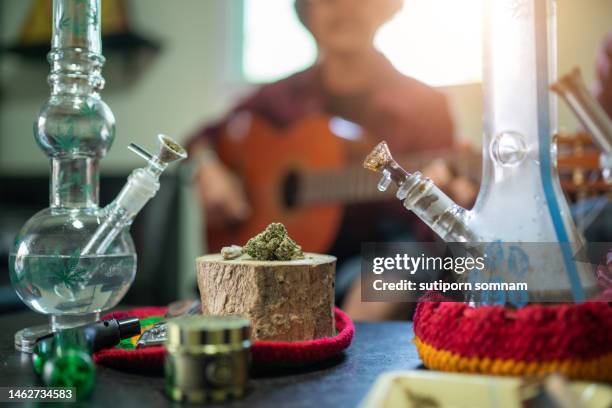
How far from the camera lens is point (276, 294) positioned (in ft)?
1.52

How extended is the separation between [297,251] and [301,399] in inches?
5.9

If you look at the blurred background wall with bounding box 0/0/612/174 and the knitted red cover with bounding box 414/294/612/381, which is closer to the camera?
the knitted red cover with bounding box 414/294/612/381

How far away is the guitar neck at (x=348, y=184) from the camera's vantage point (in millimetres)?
1493

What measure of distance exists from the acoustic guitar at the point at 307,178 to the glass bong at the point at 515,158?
1020 millimetres

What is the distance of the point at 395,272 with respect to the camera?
19.1 inches

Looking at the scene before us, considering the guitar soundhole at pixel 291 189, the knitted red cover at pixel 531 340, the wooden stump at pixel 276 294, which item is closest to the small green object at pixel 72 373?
the wooden stump at pixel 276 294

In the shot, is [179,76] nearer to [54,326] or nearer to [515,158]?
[54,326]

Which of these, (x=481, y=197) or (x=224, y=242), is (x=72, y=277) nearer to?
(x=481, y=197)

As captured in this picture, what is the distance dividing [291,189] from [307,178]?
6 cm

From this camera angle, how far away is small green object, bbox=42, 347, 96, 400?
14.8 inches

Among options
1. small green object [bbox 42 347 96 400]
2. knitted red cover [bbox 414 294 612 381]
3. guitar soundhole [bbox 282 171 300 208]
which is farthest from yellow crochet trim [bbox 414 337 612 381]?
guitar soundhole [bbox 282 171 300 208]

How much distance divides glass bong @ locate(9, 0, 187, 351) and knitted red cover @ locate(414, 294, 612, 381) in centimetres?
29

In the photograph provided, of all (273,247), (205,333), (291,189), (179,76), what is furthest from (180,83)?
(205,333)

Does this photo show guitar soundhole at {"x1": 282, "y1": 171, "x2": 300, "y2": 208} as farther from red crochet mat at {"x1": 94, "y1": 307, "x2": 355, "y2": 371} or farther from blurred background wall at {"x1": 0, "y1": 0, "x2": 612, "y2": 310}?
red crochet mat at {"x1": 94, "y1": 307, "x2": 355, "y2": 371}
